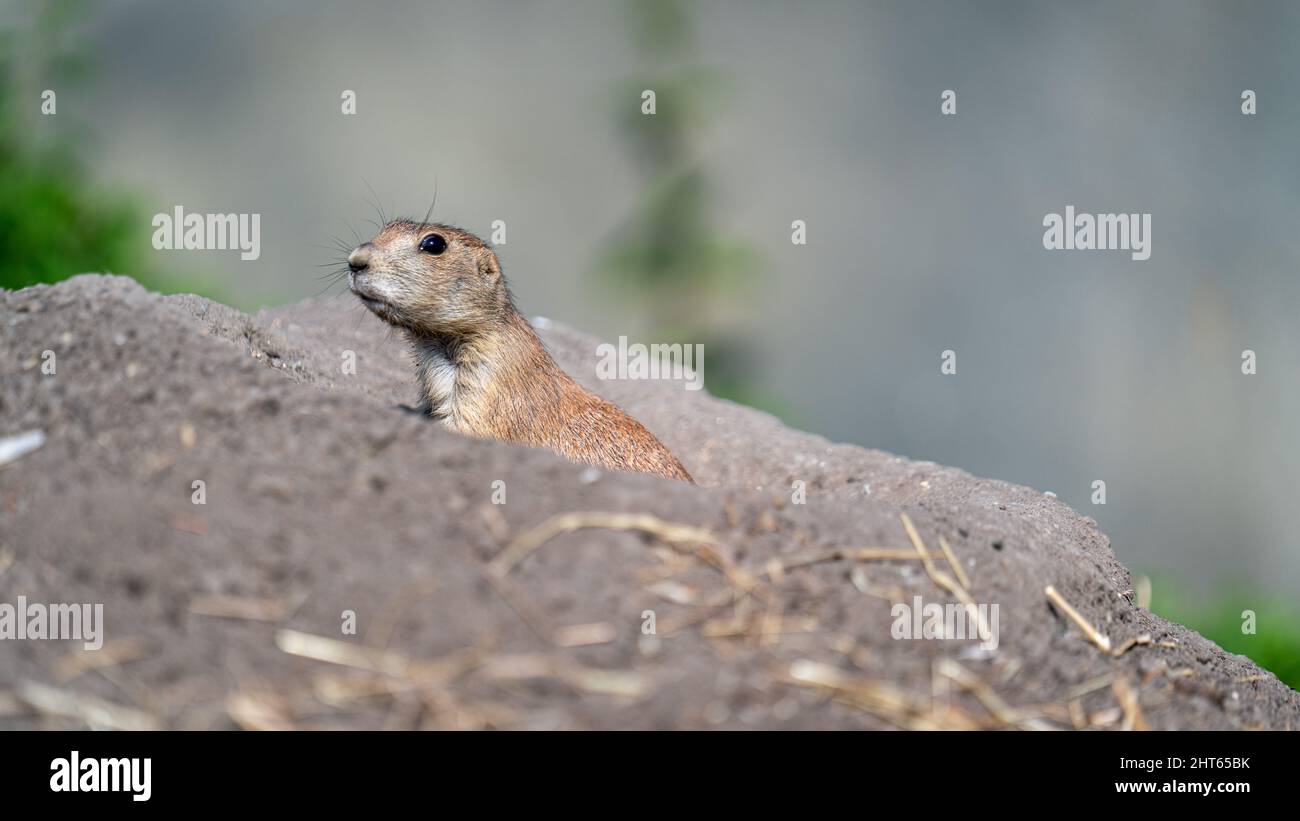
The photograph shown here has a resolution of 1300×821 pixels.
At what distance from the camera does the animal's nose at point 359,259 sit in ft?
16.7

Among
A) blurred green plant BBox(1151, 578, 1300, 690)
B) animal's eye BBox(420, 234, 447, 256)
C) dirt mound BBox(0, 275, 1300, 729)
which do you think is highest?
animal's eye BBox(420, 234, 447, 256)

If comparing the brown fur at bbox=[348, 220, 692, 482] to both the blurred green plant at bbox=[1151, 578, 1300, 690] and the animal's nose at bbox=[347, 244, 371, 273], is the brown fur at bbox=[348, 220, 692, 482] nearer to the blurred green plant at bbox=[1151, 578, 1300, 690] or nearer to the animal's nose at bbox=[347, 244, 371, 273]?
the animal's nose at bbox=[347, 244, 371, 273]

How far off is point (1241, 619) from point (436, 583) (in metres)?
7.10

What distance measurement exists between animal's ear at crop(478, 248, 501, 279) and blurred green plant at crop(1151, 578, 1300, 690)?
5196 mm

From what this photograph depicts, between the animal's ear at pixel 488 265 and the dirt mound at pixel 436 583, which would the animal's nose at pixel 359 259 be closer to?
the animal's ear at pixel 488 265

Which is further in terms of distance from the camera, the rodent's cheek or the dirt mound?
the rodent's cheek

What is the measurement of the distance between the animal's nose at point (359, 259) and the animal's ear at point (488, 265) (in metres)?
0.62

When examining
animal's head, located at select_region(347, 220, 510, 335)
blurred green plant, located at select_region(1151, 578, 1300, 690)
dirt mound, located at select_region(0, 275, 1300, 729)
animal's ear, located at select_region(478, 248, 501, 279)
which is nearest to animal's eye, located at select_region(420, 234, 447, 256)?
animal's head, located at select_region(347, 220, 510, 335)

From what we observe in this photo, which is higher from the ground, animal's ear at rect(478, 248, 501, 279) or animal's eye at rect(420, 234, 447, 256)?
animal's eye at rect(420, 234, 447, 256)

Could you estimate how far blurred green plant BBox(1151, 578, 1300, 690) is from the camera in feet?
24.7

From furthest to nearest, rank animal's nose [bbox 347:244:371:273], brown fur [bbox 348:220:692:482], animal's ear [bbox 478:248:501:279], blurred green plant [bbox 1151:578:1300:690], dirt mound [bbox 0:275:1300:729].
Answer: blurred green plant [bbox 1151:578:1300:690], animal's ear [bbox 478:248:501:279], brown fur [bbox 348:220:692:482], animal's nose [bbox 347:244:371:273], dirt mound [bbox 0:275:1300:729]

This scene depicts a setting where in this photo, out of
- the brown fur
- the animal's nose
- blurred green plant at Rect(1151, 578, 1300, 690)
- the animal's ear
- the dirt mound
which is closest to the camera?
the dirt mound
